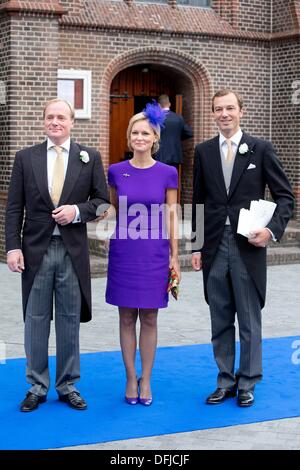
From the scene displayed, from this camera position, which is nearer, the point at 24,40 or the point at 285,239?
the point at 24,40

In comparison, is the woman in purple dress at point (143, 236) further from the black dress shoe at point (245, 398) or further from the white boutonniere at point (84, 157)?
the black dress shoe at point (245, 398)

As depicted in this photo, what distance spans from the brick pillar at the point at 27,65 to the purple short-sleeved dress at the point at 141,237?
7.12 meters

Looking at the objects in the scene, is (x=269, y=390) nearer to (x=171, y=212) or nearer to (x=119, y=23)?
(x=171, y=212)

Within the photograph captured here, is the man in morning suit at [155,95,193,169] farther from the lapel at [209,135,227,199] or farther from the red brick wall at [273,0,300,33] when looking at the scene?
the lapel at [209,135,227,199]

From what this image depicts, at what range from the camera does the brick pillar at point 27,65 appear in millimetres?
12383

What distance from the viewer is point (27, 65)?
12.5 metres

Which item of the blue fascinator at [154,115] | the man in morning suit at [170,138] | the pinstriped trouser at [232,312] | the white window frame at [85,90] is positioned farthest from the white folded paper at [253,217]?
the white window frame at [85,90]

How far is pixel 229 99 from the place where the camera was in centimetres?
558

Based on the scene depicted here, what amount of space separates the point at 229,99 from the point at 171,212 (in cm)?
81

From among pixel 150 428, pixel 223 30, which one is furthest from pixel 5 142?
pixel 150 428

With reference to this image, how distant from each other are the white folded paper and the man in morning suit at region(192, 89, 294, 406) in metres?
0.05

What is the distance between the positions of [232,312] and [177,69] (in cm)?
963

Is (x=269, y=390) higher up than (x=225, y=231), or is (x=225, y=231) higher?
(x=225, y=231)
